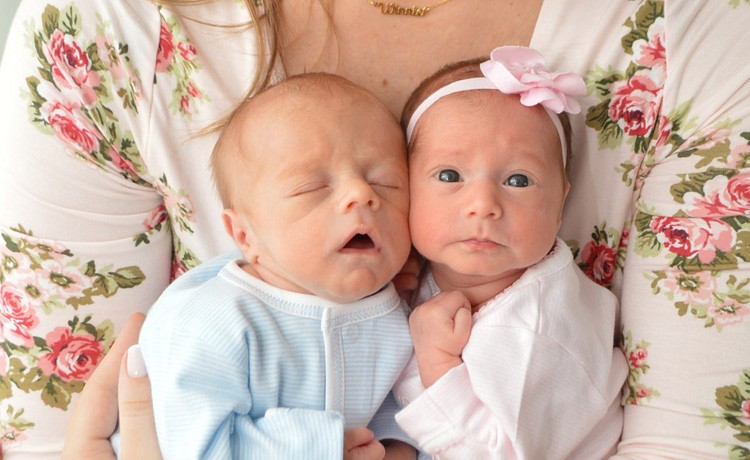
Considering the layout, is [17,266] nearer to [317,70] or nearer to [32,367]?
[32,367]

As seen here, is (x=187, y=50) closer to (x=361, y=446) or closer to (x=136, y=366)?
(x=136, y=366)

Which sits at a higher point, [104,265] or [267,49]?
[267,49]

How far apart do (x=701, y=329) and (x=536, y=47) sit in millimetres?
570

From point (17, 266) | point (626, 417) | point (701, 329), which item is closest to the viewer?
point (701, 329)

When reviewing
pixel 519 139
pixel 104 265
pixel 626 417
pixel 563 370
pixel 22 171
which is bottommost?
pixel 626 417

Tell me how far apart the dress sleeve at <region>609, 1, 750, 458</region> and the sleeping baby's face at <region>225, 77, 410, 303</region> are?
418mm

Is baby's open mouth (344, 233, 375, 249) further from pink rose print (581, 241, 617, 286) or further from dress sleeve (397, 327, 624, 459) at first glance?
pink rose print (581, 241, 617, 286)

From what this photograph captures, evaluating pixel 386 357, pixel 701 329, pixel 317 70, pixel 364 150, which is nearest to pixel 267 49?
pixel 317 70

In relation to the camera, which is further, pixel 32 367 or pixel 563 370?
pixel 32 367

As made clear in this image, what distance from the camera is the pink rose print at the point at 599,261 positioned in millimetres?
1412

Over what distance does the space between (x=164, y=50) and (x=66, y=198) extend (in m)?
0.33

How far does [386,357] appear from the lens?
1.29 m

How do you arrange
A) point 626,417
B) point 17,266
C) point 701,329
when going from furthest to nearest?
point 17,266, point 626,417, point 701,329

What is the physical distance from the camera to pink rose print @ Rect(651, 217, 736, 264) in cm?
120
